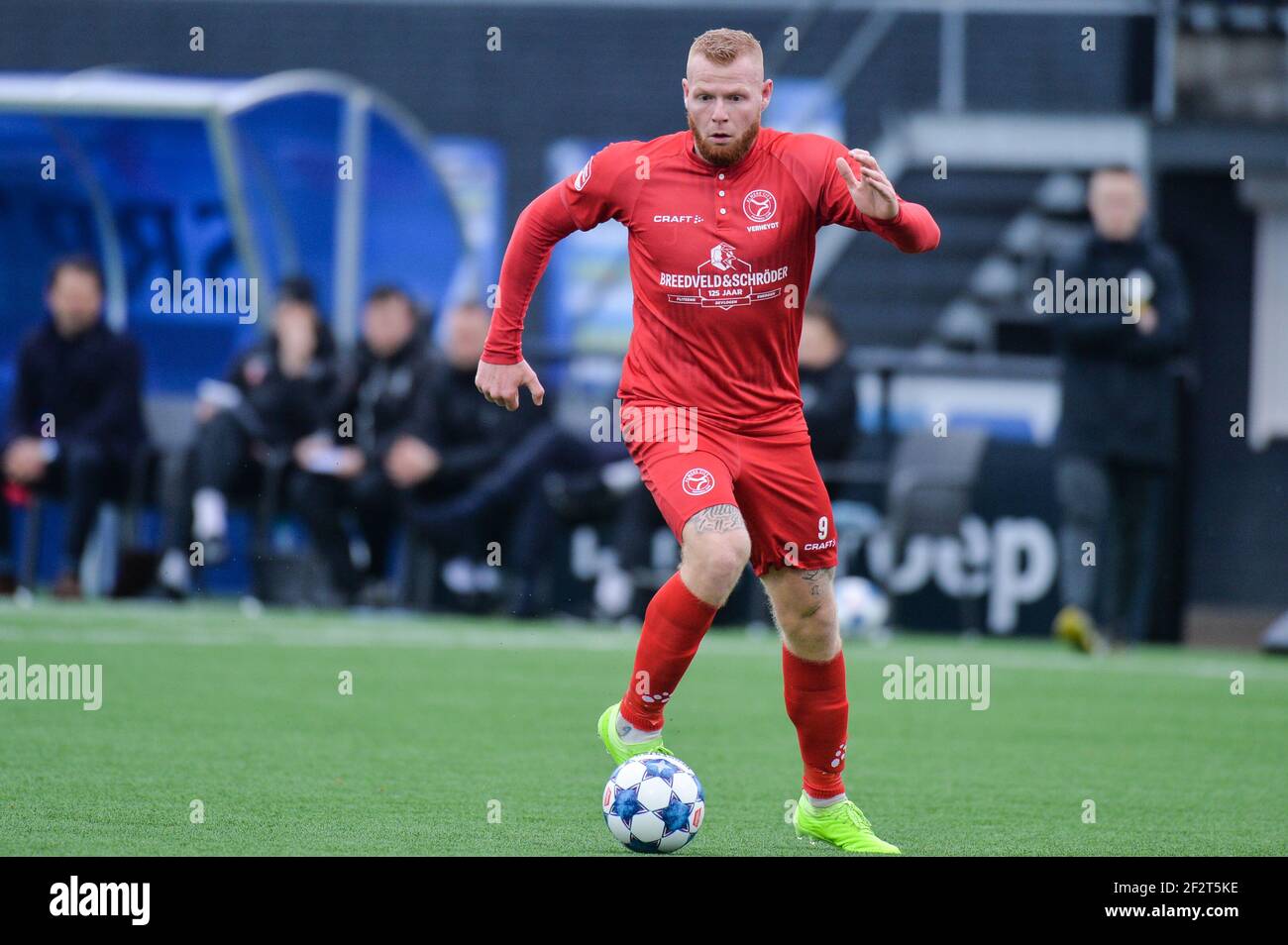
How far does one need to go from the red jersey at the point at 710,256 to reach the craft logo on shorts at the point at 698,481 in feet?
0.70

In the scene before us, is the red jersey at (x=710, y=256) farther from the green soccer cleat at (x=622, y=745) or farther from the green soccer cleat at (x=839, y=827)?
the green soccer cleat at (x=839, y=827)

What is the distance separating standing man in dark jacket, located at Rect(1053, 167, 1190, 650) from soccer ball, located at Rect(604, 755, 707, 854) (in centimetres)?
596

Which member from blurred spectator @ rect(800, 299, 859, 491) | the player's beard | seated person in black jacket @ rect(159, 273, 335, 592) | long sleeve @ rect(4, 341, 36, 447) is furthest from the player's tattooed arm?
long sleeve @ rect(4, 341, 36, 447)

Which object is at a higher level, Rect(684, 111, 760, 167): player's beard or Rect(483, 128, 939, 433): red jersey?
Rect(684, 111, 760, 167): player's beard

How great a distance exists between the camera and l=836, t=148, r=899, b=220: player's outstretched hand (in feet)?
18.1

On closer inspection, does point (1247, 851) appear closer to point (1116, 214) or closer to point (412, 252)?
point (1116, 214)

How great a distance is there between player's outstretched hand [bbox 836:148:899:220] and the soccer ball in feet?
5.10

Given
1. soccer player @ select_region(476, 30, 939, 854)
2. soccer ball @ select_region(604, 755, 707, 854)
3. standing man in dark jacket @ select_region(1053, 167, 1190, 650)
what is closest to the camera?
soccer ball @ select_region(604, 755, 707, 854)

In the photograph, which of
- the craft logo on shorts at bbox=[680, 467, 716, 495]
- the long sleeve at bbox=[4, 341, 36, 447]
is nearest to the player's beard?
the craft logo on shorts at bbox=[680, 467, 716, 495]

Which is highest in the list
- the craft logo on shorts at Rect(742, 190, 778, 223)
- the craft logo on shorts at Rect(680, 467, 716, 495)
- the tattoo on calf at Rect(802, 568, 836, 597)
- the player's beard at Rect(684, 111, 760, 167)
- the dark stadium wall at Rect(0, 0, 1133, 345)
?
the dark stadium wall at Rect(0, 0, 1133, 345)

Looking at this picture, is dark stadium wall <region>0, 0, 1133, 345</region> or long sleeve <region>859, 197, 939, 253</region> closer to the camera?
long sleeve <region>859, 197, 939, 253</region>

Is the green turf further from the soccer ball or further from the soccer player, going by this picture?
the soccer player

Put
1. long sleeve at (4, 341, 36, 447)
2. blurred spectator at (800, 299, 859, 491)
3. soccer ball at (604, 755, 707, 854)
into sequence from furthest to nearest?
long sleeve at (4, 341, 36, 447) → blurred spectator at (800, 299, 859, 491) → soccer ball at (604, 755, 707, 854)
